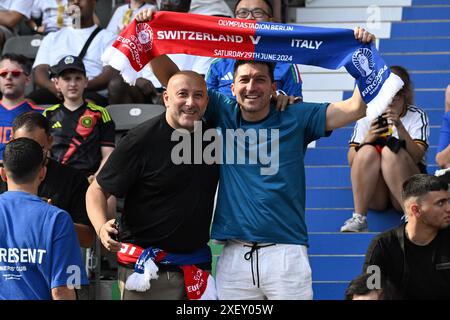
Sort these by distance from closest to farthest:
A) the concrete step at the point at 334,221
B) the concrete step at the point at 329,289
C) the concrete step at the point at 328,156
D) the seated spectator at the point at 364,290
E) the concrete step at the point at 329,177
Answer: the seated spectator at the point at 364,290 → the concrete step at the point at 329,289 → the concrete step at the point at 334,221 → the concrete step at the point at 329,177 → the concrete step at the point at 328,156

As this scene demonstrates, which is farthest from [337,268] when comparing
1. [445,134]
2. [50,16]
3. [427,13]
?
[50,16]

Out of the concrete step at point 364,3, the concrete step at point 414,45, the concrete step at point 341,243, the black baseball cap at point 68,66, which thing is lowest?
the concrete step at point 341,243

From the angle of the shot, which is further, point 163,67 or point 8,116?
point 8,116

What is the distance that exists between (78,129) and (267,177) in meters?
2.75

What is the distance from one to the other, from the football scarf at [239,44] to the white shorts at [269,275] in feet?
3.36

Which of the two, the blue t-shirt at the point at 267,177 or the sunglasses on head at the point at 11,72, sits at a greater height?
the sunglasses on head at the point at 11,72

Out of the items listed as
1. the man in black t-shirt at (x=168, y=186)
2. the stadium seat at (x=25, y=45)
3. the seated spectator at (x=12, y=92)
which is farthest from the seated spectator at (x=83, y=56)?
Answer: the man in black t-shirt at (x=168, y=186)

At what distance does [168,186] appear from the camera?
5512 mm

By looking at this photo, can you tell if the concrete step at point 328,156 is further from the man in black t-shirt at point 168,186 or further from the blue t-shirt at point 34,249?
the blue t-shirt at point 34,249

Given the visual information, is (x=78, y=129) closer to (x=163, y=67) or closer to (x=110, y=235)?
(x=163, y=67)

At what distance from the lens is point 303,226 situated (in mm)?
5547

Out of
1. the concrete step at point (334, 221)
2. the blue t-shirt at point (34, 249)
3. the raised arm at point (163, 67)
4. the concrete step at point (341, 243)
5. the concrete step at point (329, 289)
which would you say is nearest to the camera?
the blue t-shirt at point (34, 249)

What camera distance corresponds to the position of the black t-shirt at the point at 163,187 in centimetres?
551
